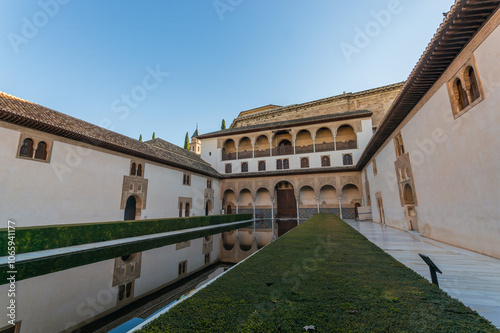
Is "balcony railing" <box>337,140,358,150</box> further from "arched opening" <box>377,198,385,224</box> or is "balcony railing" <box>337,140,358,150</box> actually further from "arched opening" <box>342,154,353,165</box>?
"arched opening" <box>377,198,385,224</box>

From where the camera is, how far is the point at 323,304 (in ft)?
6.38

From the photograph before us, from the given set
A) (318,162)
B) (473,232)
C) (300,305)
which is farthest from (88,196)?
(318,162)

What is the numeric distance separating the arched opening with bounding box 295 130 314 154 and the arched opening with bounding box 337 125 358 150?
8.28ft

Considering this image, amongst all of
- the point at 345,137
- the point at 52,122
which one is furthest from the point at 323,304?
the point at 345,137

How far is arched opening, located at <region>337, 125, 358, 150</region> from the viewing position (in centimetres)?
2017

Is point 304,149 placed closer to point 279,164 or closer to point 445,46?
point 279,164

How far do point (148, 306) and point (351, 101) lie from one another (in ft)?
86.0

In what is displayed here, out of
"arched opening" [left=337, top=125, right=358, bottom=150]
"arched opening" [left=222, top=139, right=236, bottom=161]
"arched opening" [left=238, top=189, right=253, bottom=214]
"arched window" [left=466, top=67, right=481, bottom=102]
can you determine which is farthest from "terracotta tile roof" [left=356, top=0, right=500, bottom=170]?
"arched opening" [left=222, top=139, right=236, bottom=161]

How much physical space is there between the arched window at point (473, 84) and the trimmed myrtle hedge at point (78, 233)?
12.0 meters

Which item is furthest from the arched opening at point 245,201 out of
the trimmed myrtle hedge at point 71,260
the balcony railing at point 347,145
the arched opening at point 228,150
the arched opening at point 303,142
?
the trimmed myrtle hedge at point 71,260

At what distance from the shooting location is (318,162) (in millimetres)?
20609

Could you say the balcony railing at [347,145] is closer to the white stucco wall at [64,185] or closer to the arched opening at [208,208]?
the arched opening at [208,208]

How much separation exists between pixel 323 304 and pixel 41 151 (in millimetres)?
11888

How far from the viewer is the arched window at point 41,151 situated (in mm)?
9141
